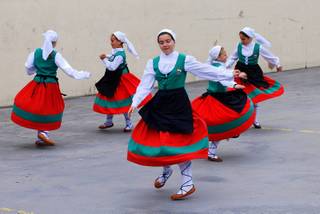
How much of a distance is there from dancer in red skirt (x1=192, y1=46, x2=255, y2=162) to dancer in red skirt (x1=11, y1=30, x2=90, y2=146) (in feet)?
6.86

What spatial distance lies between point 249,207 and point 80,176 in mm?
2330

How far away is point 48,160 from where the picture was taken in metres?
9.67

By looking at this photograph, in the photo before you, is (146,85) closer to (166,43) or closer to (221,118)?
(166,43)

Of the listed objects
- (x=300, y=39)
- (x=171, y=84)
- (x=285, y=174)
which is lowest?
(x=300, y=39)

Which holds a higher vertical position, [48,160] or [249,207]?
[249,207]

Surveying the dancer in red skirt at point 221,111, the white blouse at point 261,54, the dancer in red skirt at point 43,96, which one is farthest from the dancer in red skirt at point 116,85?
the dancer in red skirt at point 221,111

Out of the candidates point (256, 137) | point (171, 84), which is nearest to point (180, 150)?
point (171, 84)

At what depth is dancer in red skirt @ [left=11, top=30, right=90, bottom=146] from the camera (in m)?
10.5

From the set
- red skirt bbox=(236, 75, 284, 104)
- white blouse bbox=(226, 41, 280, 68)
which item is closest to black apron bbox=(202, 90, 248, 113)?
red skirt bbox=(236, 75, 284, 104)

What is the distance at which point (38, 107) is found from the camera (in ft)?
34.5

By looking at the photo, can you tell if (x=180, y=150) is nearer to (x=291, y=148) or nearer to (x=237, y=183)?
(x=237, y=183)

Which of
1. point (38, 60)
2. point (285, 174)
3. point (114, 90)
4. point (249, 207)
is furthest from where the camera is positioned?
point (114, 90)

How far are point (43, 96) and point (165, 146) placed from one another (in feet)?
12.2

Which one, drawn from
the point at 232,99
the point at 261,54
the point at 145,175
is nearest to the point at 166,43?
the point at 145,175
